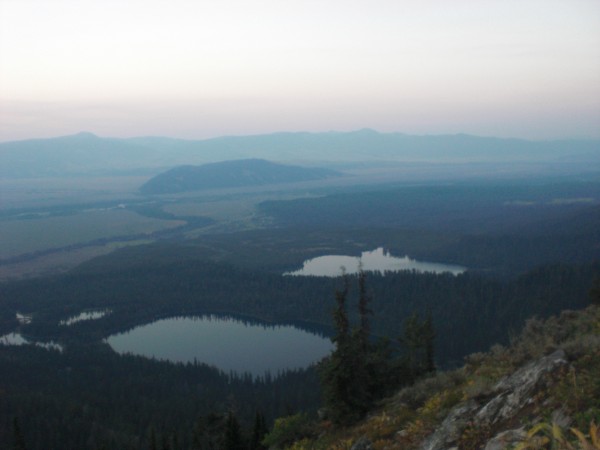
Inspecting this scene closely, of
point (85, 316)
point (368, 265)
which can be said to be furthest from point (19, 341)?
point (368, 265)

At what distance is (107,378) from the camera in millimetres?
60219

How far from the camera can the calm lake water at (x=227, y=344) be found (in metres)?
69.2

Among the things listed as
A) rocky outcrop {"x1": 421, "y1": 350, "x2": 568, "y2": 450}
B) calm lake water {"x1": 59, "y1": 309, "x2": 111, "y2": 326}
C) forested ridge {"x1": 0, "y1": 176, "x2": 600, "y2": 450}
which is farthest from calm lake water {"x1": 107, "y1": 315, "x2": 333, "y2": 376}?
rocky outcrop {"x1": 421, "y1": 350, "x2": 568, "y2": 450}

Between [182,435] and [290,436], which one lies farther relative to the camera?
[182,435]

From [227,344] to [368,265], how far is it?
53344 mm

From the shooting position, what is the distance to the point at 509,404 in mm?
12070

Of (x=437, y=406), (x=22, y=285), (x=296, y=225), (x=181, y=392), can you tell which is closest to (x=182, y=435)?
(x=181, y=392)

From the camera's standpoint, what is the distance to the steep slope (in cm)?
993

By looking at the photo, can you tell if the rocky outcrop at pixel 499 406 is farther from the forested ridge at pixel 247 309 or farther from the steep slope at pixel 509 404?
the forested ridge at pixel 247 309

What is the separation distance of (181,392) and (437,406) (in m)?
44.8

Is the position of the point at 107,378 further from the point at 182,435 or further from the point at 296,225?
the point at 296,225

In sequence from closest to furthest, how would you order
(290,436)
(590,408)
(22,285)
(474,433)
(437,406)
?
1. (590,408)
2. (474,433)
3. (437,406)
4. (290,436)
5. (22,285)

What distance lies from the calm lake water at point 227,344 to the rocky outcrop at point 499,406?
52069 mm

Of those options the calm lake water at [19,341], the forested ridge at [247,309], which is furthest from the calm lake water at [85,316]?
the calm lake water at [19,341]
